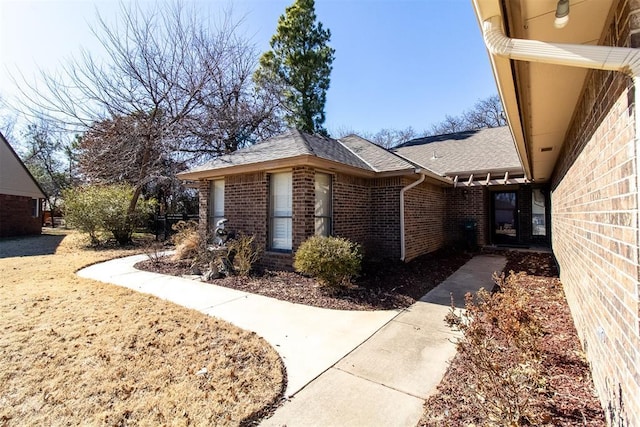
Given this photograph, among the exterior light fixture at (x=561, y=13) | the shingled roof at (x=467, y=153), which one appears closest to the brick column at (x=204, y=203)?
the shingled roof at (x=467, y=153)

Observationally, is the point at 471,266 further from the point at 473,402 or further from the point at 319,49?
the point at 319,49

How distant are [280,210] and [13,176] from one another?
1882 centimetres

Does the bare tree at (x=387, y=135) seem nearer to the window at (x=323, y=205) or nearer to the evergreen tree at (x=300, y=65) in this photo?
the evergreen tree at (x=300, y=65)

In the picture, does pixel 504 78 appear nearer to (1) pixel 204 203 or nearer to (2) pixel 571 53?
(2) pixel 571 53

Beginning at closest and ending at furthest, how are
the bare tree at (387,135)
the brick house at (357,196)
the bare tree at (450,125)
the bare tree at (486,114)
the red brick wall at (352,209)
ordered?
the brick house at (357,196) < the red brick wall at (352,209) < the bare tree at (486,114) < the bare tree at (450,125) < the bare tree at (387,135)

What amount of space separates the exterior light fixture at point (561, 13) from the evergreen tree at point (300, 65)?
58.7ft

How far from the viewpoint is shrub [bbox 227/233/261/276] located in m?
7.25

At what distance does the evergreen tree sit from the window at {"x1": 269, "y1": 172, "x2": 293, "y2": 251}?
40.4 feet

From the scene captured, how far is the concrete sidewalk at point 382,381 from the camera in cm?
241

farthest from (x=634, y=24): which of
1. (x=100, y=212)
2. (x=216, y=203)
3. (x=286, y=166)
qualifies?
(x=100, y=212)

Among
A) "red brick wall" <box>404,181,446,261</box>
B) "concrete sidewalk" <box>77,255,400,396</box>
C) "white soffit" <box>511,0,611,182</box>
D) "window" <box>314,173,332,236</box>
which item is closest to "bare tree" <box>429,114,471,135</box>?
"red brick wall" <box>404,181,446,261</box>

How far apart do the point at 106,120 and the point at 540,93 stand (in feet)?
59.4

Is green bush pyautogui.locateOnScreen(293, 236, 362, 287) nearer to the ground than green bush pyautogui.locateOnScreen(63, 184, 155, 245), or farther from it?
nearer to the ground

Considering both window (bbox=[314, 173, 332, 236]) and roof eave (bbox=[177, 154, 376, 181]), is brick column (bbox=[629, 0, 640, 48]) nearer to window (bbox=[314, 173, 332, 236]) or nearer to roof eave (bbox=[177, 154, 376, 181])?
roof eave (bbox=[177, 154, 376, 181])
